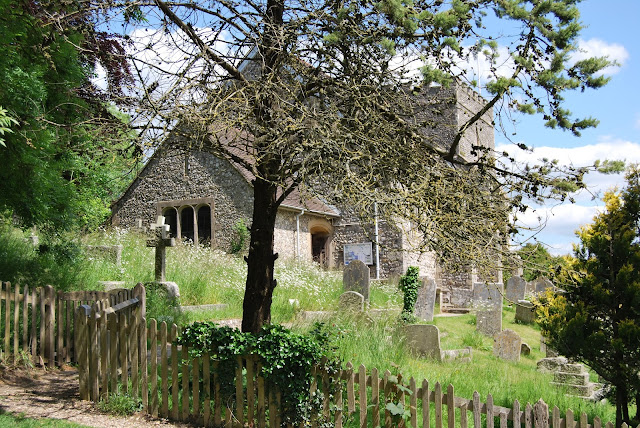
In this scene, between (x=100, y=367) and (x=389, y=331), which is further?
(x=389, y=331)

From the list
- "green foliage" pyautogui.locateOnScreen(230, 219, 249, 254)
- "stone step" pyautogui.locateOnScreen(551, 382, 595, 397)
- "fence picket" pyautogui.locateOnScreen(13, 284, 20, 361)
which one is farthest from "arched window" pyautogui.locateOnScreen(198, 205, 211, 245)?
"stone step" pyautogui.locateOnScreen(551, 382, 595, 397)

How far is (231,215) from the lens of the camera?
20.2 meters

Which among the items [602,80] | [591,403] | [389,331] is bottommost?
[591,403]

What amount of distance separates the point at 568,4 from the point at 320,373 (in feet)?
15.5

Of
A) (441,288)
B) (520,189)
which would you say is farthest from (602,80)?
(441,288)

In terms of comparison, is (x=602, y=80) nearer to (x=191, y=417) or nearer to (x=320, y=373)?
(x=320, y=373)

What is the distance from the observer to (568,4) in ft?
18.5

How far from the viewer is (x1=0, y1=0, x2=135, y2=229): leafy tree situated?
725cm

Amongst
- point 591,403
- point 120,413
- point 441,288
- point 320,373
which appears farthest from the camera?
point 441,288

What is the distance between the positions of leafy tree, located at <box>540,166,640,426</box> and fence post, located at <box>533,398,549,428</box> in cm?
277

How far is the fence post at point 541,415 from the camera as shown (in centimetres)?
554

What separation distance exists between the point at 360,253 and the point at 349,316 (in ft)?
38.6

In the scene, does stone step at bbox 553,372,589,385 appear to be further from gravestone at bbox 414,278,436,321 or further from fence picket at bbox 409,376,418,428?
gravestone at bbox 414,278,436,321

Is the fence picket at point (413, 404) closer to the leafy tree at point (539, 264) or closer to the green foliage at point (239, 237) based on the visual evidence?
the leafy tree at point (539, 264)
